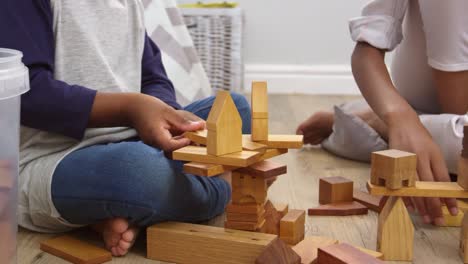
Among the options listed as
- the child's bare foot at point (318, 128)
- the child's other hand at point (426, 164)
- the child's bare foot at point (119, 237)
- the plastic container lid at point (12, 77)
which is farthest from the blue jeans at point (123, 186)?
the child's bare foot at point (318, 128)

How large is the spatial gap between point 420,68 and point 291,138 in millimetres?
551

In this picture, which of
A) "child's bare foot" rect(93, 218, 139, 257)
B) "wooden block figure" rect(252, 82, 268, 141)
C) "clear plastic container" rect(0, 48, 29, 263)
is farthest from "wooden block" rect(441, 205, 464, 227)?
"clear plastic container" rect(0, 48, 29, 263)

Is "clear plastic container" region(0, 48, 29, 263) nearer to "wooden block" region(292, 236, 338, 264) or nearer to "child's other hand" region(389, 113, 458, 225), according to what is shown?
"wooden block" region(292, 236, 338, 264)

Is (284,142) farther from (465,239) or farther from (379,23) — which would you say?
(379,23)

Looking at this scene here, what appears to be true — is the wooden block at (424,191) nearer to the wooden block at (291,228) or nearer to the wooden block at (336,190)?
the wooden block at (291,228)

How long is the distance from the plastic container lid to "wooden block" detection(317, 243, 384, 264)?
392mm

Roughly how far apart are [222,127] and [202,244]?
0.57 feet

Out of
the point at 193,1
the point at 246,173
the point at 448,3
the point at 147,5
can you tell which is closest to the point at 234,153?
the point at 246,173

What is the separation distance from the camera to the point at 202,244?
93 cm

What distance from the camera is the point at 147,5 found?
1686 millimetres

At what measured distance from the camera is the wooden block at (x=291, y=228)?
0.97 metres

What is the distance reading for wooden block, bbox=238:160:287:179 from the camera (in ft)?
2.92

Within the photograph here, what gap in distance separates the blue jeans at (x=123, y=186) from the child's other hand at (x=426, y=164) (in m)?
0.33

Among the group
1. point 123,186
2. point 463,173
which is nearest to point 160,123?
point 123,186
